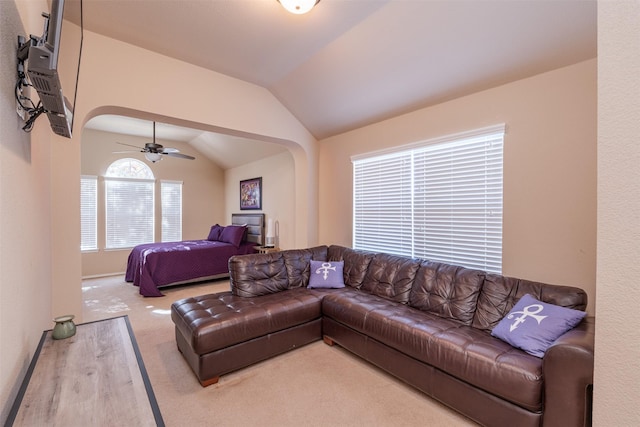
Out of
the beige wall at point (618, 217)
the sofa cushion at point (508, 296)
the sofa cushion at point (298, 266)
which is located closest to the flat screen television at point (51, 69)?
the beige wall at point (618, 217)

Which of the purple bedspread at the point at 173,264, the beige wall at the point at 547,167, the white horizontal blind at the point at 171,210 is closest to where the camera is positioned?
the beige wall at the point at 547,167

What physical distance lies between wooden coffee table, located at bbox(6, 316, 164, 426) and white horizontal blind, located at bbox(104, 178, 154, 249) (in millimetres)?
5293

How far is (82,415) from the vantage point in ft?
3.32

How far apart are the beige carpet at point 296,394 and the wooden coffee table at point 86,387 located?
2.53 ft

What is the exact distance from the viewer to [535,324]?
1843 mm

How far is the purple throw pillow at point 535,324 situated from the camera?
1.75m

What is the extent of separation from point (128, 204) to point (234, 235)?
2593 mm

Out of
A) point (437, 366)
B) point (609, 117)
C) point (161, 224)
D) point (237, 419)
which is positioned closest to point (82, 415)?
point (237, 419)

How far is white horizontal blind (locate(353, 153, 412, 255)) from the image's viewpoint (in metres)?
3.47

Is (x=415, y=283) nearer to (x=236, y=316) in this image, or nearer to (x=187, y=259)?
(x=236, y=316)

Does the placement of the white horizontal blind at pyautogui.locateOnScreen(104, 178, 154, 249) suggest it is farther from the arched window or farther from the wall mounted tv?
the wall mounted tv

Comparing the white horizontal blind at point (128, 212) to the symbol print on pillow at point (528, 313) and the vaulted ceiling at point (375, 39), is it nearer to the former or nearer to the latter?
the vaulted ceiling at point (375, 39)

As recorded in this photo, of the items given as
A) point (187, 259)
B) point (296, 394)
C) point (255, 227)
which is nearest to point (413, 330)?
point (296, 394)

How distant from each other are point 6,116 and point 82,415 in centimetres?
113
